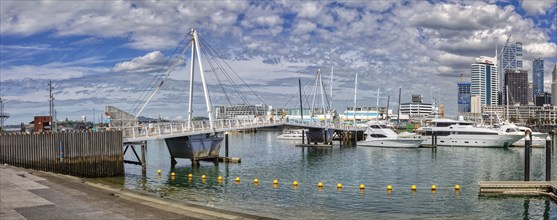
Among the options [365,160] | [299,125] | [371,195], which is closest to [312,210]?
[371,195]

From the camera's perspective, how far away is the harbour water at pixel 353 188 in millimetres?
28922

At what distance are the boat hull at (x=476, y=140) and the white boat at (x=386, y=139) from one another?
3.29 m

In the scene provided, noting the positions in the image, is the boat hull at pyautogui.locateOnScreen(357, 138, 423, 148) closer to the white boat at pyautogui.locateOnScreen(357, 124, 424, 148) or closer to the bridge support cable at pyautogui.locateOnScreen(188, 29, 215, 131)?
the white boat at pyautogui.locateOnScreen(357, 124, 424, 148)

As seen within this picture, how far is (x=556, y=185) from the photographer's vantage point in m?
32.2

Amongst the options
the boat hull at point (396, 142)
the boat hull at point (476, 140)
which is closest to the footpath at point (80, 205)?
the boat hull at point (396, 142)

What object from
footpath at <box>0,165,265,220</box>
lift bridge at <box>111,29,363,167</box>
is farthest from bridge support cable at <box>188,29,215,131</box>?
footpath at <box>0,165,265,220</box>

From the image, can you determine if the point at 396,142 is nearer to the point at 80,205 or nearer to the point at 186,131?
the point at 186,131

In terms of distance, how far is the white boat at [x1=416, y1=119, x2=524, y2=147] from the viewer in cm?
8462

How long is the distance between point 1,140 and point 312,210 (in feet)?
90.2

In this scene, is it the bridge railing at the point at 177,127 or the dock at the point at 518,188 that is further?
the bridge railing at the point at 177,127

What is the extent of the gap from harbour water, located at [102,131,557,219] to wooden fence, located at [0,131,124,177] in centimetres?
245

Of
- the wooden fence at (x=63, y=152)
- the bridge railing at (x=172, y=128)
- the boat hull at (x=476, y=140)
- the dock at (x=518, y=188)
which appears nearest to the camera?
the dock at (x=518, y=188)

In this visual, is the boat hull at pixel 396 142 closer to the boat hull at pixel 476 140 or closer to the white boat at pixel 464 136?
the boat hull at pixel 476 140

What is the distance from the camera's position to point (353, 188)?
3812 centimetres
